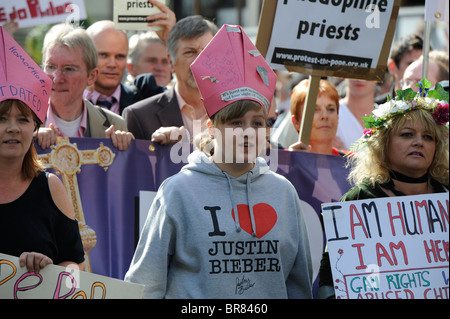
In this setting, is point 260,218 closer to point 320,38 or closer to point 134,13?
point 320,38

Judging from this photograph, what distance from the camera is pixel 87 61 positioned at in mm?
4961

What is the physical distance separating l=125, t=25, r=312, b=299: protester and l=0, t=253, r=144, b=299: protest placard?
0.62ft

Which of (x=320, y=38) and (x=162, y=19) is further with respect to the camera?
(x=162, y=19)

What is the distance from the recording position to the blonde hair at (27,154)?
363 centimetres

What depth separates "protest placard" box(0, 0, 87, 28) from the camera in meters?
6.21

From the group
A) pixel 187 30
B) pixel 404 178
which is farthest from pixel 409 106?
pixel 187 30

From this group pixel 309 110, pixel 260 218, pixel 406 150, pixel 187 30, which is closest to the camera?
pixel 260 218

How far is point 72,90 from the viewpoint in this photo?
4.87 m

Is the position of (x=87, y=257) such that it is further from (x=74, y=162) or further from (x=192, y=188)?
(x=192, y=188)

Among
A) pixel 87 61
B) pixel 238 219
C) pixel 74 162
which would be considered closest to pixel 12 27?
pixel 87 61

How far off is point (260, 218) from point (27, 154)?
115 cm

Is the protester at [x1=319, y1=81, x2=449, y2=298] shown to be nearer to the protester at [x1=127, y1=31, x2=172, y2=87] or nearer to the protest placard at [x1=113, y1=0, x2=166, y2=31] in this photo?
the protest placard at [x1=113, y1=0, x2=166, y2=31]

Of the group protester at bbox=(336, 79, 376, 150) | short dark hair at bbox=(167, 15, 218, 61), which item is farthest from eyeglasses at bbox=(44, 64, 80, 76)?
protester at bbox=(336, 79, 376, 150)
